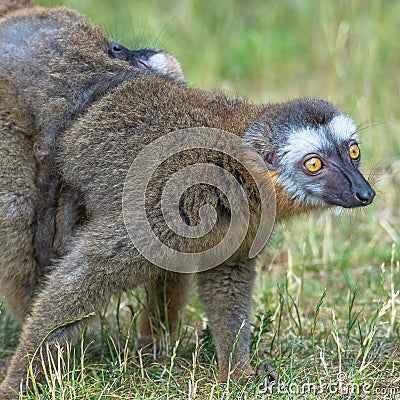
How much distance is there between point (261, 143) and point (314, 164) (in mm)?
342

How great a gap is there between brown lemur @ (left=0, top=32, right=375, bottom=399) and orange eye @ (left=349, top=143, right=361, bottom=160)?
0.6 inches

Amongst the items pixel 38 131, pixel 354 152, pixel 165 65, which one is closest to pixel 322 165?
pixel 354 152

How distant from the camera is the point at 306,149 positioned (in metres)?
5.09

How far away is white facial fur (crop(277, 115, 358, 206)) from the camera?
5.09 metres

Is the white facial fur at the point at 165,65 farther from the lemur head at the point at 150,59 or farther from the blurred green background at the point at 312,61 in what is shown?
the blurred green background at the point at 312,61

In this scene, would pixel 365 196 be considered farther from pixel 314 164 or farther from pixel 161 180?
pixel 161 180

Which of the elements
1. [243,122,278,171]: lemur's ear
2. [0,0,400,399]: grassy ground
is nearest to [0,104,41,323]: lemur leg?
[0,0,400,399]: grassy ground

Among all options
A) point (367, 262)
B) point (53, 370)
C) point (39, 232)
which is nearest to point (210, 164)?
point (39, 232)

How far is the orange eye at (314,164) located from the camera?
5.07 m

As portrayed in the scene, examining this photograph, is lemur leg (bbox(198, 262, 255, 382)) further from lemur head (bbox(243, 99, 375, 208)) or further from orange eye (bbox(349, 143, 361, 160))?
orange eye (bbox(349, 143, 361, 160))

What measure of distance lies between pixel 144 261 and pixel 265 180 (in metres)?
0.87

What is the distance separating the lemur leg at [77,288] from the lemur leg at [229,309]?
0.51 meters

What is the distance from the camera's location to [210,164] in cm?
516

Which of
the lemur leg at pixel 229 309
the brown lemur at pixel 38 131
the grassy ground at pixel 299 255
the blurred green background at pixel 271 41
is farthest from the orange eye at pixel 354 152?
the blurred green background at pixel 271 41
